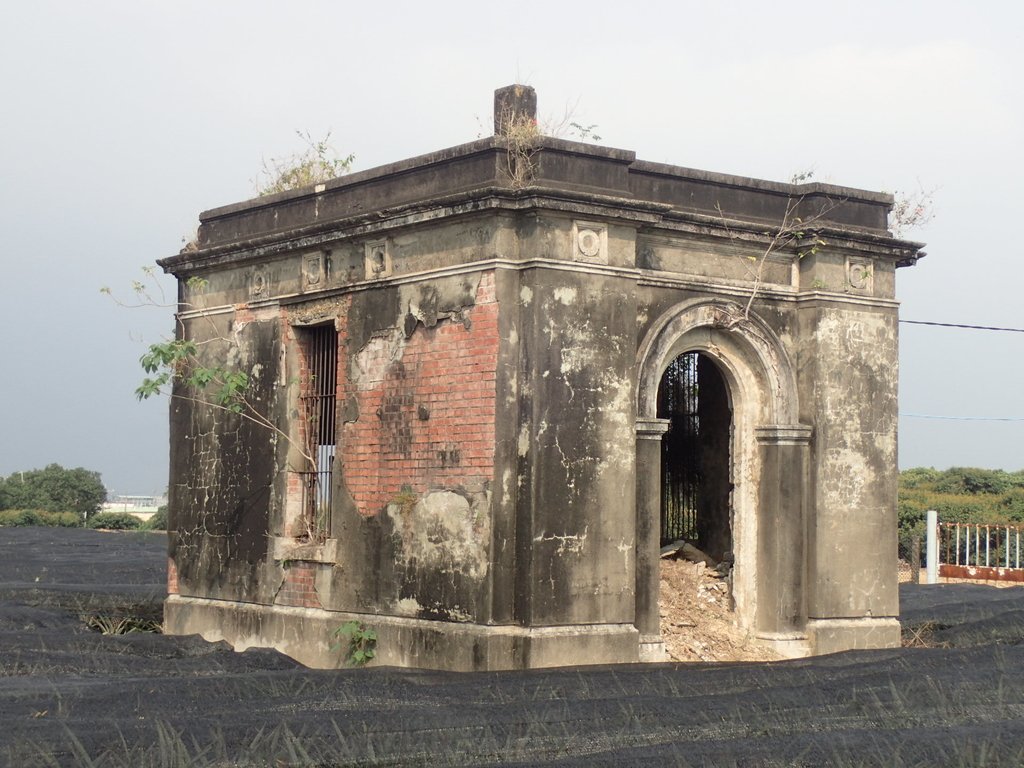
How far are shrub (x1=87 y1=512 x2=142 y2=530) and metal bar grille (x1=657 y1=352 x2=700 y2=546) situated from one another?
1139 inches

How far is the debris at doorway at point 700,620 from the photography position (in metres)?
11.3

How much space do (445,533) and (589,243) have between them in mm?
2464

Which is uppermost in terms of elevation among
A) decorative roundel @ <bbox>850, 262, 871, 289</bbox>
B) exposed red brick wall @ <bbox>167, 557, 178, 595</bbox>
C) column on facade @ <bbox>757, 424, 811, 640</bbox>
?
decorative roundel @ <bbox>850, 262, 871, 289</bbox>

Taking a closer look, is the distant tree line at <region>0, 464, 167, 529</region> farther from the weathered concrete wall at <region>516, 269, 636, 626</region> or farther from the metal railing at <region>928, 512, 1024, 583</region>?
the weathered concrete wall at <region>516, 269, 636, 626</region>

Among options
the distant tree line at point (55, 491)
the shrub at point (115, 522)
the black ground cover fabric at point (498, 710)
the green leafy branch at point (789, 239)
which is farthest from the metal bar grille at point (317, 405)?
the distant tree line at point (55, 491)

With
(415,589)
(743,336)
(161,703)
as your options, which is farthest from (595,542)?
(161,703)

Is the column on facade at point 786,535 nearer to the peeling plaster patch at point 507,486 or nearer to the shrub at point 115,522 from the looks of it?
the peeling plaster patch at point 507,486

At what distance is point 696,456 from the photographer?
12914 mm

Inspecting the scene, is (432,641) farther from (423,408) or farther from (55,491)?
(55,491)

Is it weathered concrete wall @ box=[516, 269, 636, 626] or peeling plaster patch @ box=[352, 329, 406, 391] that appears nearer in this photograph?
weathered concrete wall @ box=[516, 269, 636, 626]

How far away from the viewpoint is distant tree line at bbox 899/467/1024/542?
90.4 ft

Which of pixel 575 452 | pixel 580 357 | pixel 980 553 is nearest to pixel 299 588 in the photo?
pixel 575 452

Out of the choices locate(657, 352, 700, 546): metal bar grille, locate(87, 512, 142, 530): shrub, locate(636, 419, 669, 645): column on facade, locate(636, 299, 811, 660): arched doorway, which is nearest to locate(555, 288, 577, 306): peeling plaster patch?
A: locate(636, 419, 669, 645): column on facade

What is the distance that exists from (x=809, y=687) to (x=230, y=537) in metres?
6.44
